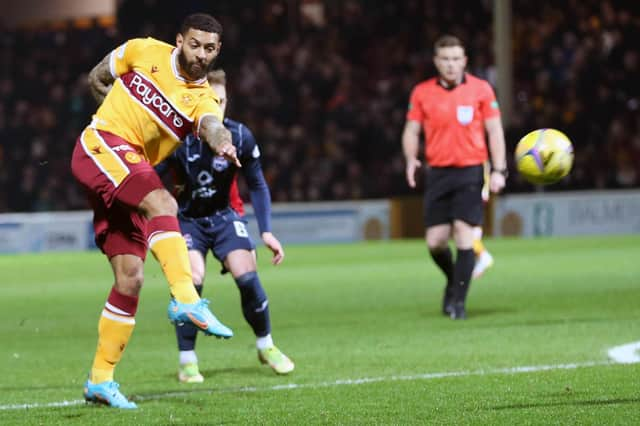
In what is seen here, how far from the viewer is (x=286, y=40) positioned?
94.2 feet

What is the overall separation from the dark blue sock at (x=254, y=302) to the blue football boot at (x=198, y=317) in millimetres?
2087

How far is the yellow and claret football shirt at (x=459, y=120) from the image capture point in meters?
10.8

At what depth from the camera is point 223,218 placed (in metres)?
8.10

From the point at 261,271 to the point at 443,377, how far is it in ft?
32.4

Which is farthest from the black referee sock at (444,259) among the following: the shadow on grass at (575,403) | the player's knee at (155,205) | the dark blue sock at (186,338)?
the player's knee at (155,205)

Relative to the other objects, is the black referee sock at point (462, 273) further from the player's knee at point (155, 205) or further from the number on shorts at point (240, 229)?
the player's knee at point (155, 205)

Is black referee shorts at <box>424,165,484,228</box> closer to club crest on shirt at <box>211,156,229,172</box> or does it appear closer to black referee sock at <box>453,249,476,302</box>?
black referee sock at <box>453,249,476,302</box>

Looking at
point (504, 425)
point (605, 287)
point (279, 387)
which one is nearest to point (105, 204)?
point (279, 387)

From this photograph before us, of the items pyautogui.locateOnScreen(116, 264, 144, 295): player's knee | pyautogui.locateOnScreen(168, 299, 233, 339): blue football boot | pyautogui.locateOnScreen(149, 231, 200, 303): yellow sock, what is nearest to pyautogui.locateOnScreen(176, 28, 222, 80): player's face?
pyautogui.locateOnScreen(149, 231, 200, 303): yellow sock

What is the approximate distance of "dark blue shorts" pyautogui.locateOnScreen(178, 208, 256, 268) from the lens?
801 centimetres

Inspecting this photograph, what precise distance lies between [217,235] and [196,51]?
194cm

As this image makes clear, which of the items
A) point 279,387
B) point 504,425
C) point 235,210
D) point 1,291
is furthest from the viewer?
point 1,291

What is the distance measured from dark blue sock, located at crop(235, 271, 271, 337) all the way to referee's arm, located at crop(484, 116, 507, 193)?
2.92 m

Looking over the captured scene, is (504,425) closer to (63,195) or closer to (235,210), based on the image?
(235,210)
